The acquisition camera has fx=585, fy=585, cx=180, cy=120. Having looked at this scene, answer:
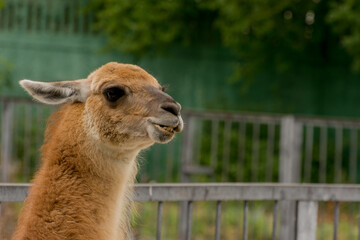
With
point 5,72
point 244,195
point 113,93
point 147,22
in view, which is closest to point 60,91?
point 113,93

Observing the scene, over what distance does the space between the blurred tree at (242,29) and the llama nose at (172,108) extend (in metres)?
8.98

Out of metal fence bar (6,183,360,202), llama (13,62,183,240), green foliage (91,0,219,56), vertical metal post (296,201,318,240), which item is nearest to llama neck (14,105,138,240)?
llama (13,62,183,240)

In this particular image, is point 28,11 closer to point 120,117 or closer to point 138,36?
point 138,36

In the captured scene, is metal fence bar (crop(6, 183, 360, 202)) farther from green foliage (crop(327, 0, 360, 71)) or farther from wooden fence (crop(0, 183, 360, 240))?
green foliage (crop(327, 0, 360, 71))

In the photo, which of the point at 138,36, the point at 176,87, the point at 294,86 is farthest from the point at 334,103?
the point at 138,36

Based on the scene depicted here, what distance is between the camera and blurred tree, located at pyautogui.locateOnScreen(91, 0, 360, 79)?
12586 mm

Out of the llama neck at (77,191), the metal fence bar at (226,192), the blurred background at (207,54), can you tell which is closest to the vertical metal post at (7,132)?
the blurred background at (207,54)

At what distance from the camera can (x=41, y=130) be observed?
422 inches

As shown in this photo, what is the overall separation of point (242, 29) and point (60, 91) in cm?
919

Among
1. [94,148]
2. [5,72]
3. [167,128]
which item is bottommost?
[94,148]

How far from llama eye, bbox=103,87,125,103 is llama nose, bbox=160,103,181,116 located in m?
0.31

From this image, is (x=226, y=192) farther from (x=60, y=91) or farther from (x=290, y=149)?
(x=290, y=149)

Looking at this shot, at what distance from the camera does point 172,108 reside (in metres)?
3.58

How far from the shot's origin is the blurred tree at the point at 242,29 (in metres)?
12.6
